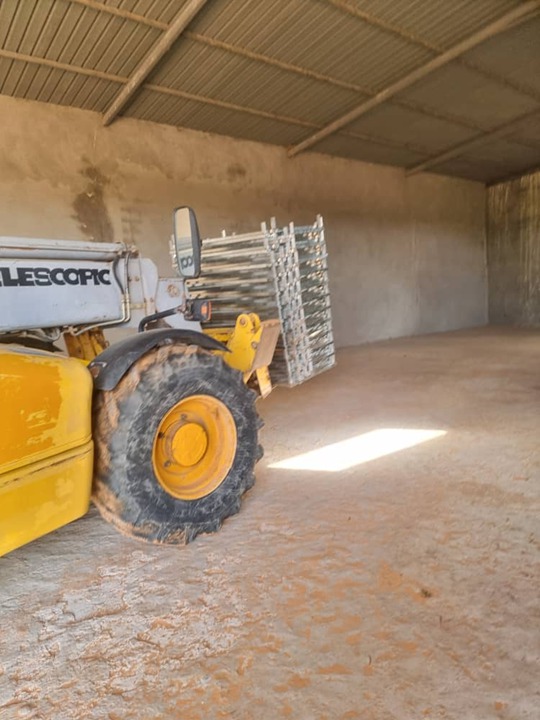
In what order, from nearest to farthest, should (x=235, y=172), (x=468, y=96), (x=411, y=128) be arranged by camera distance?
(x=468, y=96)
(x=235, y=172)
(x=411, y=128)

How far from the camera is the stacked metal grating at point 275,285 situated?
18.8 feet

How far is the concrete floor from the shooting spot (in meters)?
1.69

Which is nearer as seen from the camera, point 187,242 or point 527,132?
point 187,242

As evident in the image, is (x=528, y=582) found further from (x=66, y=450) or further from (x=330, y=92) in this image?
(x=330, y=92)

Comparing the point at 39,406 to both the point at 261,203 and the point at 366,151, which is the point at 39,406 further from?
the point at 366,151

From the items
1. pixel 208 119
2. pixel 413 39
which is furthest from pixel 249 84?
pixel 413 39

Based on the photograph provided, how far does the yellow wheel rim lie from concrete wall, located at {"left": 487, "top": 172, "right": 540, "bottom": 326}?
1669 cm

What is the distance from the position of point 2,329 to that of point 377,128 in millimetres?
10667

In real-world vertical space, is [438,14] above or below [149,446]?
above

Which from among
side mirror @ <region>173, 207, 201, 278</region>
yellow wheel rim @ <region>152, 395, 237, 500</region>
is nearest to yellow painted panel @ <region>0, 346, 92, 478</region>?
yellow wheel rim @ <region>152, 395, 237, 500</region>

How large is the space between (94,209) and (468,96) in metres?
7.95

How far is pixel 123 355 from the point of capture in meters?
2.55

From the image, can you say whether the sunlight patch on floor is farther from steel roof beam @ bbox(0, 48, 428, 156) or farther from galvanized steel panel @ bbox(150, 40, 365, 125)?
steel roof beam @ bbox(0, 48, 428, 156)

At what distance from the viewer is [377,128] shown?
1106 cm
